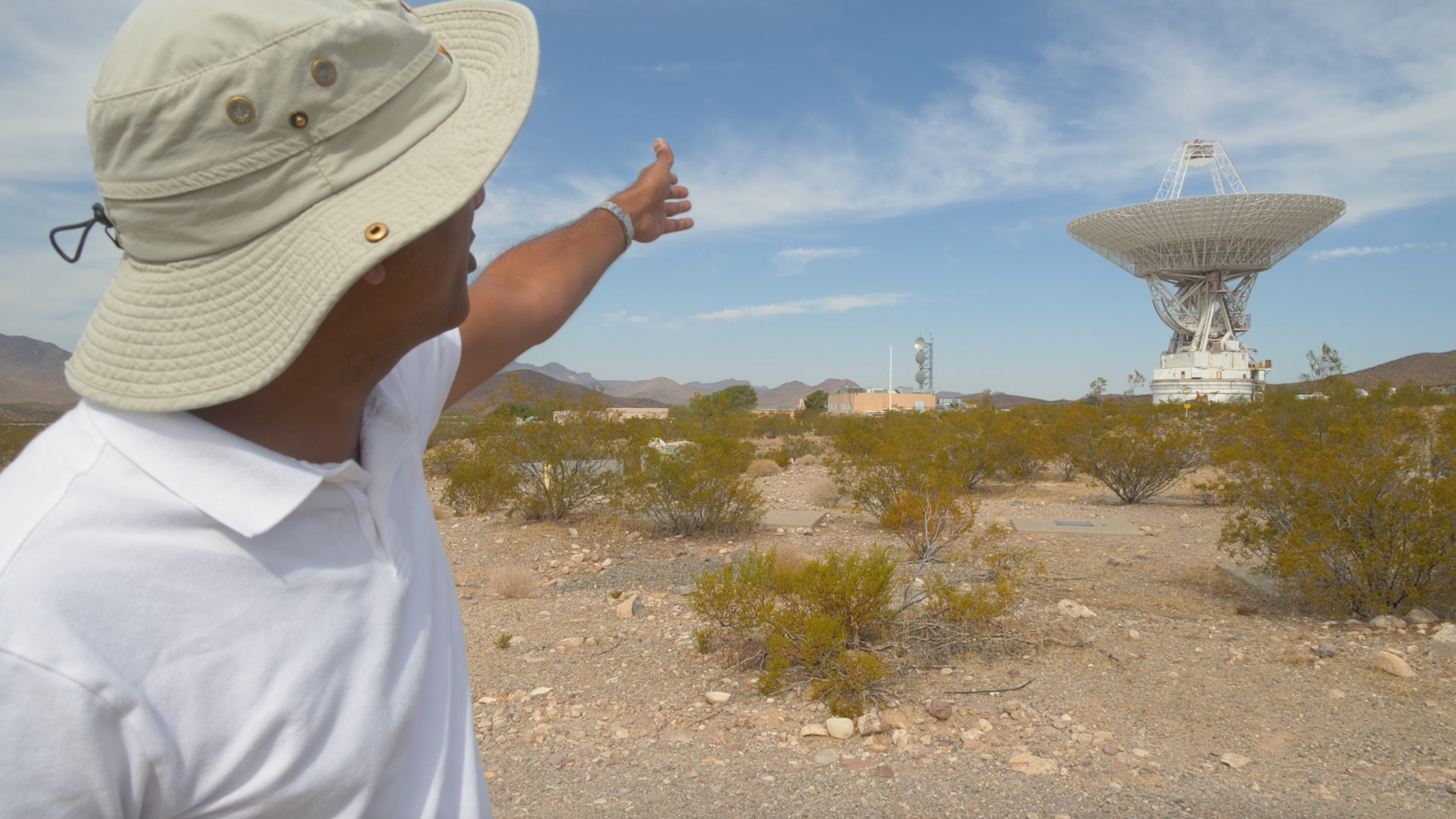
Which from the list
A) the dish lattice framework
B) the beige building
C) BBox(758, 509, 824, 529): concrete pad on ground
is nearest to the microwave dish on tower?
the dish lattice framework

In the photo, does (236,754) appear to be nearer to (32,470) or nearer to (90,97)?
(32,470)

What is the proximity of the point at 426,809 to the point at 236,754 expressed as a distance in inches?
12.5

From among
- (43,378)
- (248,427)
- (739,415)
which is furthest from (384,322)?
(43,378)

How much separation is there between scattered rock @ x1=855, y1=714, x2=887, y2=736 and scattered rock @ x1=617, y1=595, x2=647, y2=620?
7.34 feet

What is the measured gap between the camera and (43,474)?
715mm

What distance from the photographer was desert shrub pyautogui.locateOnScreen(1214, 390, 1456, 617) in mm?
5348

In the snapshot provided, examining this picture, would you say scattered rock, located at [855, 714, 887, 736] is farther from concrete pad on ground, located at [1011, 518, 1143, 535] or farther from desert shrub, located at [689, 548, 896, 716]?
concrete pad on ground, located at [1011, 518, 1143, 535]

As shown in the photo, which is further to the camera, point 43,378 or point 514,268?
point 43,378

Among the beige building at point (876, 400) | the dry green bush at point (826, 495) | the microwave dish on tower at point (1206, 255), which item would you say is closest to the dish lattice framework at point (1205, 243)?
the microwave dish on tower at point (1206, 255)

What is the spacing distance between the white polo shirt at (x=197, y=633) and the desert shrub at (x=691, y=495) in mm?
7999

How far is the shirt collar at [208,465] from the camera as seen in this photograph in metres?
0.76

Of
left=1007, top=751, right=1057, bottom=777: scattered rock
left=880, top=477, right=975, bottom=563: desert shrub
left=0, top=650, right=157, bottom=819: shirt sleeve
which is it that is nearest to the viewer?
left=0, top=650, right=157, bottom=819: shirt sleeve

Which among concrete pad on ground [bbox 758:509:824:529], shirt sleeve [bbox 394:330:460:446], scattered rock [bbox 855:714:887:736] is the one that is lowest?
scattered rock [bbox 855:714:887:736]

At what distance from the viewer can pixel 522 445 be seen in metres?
10.2
